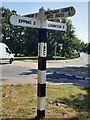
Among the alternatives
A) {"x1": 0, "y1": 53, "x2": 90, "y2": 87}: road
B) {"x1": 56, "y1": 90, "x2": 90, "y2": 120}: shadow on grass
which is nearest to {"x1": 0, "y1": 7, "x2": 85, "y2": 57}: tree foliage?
{"x1": 0, "y1": 53, "x2": 90, "y2": 87}: road

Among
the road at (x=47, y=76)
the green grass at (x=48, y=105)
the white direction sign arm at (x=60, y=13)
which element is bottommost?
the road at (x=47, y=76)

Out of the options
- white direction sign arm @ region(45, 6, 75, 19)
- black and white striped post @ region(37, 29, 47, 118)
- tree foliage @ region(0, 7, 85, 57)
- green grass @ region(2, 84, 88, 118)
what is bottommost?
green grass @ region(2, 84, 88, 118)

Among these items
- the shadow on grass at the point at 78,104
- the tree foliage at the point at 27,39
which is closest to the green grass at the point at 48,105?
the shadow on grass at the point at 78,104

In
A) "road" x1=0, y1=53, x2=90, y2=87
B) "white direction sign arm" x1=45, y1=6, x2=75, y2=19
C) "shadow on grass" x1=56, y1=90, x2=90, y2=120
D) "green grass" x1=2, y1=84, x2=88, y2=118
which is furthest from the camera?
"road" x1=0, y1=53, x2=90, y2=87

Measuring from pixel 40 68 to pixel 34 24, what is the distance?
2.86 ft

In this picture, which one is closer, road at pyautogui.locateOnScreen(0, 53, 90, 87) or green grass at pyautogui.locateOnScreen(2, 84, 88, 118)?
green grass at pyautogui.locateOnScreen(2, 84, 88, 118)

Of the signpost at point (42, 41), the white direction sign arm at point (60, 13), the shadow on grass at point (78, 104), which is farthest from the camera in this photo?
the shadow on grass at point (78, 104)

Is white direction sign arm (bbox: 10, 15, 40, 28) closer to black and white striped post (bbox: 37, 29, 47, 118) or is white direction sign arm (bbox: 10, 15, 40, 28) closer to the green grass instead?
black and white striped post (bbox: 37, 29, 47, 118)

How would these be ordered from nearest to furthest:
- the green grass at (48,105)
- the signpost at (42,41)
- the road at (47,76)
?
the signpost at (42,41) → the green grass at (48,105) → the road at (47,76)

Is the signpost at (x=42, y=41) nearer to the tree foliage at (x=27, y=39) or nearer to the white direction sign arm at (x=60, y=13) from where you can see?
the white direction sign arm at (x=60, y=13)

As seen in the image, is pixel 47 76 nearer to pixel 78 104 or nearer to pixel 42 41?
pixel 78 104

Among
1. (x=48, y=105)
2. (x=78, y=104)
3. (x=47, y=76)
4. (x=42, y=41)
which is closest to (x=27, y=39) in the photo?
(x=47, y=76)

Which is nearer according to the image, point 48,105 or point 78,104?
point 48,105

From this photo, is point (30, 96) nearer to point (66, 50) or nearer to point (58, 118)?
point (58, 118)
